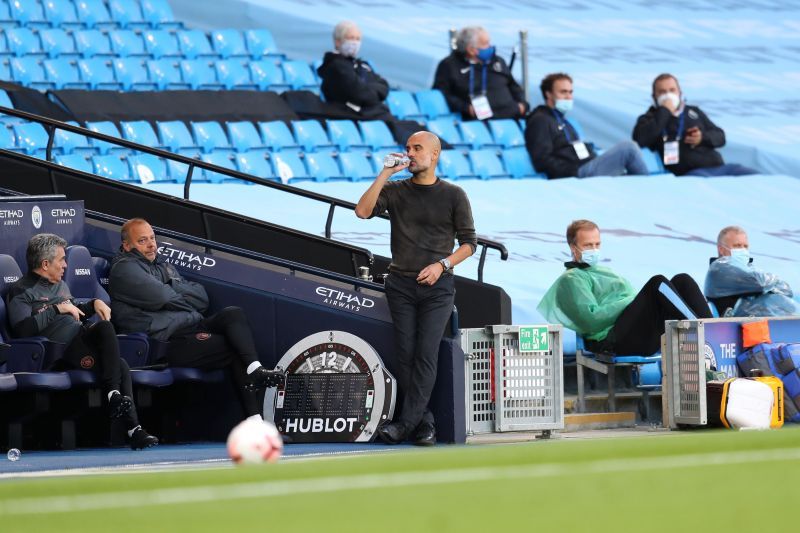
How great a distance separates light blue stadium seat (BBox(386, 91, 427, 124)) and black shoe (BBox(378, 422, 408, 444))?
26.7ft

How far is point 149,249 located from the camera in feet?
34.0

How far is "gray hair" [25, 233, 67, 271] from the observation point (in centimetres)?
990

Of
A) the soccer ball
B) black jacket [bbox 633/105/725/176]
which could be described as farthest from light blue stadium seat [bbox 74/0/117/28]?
the soccer ball

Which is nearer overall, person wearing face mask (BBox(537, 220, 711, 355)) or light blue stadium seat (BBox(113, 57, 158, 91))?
person wearing face mask (BBox(537, 220, 711, 355))

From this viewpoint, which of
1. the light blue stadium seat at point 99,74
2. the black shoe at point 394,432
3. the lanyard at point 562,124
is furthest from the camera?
the light blue stadium seat at point 99,74

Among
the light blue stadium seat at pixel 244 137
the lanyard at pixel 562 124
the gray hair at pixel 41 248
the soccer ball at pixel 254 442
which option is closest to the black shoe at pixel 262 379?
the gray hair at pixel 41 248

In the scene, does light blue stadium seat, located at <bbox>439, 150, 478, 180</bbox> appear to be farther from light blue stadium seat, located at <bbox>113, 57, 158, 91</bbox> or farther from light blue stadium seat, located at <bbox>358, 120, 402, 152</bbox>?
light blue stadium seat, located at <bbox>113, 57, 158, 91</bbox>

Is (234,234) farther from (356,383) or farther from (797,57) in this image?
(797,57)

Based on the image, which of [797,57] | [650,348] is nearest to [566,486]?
[650,348]

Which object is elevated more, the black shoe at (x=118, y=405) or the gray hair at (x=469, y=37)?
the gray hair at (x=469, y=37)

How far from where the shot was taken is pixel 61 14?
56.4 feet

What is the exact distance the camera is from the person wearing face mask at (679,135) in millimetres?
16781

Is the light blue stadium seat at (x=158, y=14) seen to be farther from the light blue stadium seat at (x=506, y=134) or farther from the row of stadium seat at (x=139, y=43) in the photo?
the light blue stadium seat at (x=506, y=134)

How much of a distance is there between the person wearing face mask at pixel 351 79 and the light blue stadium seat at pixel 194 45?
155 centimetres
